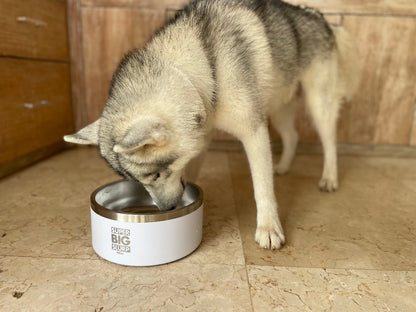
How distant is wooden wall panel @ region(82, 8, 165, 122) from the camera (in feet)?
9.54

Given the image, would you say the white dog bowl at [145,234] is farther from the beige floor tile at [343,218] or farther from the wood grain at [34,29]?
the wood grain at [34,29]

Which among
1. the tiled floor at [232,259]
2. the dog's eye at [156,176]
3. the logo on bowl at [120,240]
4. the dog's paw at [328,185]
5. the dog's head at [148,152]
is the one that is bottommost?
the dog's paw at [328,185]

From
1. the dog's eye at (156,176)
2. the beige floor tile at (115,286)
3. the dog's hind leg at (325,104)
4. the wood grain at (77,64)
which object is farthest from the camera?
the wood grain at (77,64)

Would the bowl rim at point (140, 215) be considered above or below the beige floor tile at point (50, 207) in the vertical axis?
above

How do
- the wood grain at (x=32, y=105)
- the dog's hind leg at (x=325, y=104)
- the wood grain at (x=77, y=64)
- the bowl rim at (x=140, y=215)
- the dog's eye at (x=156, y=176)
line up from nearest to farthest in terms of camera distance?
the bowl rim at (x=140, y=215) < the dog's eye at (x=156, y=176) < the dog's hind leg at (x=325, y=104) < the wood grain at (x=32, y=105) < the wood grain at (x=77, y=64)

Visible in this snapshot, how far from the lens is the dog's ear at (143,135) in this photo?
1.13 meters

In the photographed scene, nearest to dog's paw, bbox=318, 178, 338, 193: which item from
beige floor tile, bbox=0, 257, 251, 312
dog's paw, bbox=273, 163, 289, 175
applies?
dog's paw, bbox=273, 163, 289, 175

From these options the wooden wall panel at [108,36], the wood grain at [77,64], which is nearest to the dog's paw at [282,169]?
the wooden wall panel at [108,36]

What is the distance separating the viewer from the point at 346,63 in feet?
7.98

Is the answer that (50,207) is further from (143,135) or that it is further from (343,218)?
(343,218)

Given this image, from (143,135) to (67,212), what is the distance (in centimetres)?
94

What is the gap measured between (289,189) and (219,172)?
57cm

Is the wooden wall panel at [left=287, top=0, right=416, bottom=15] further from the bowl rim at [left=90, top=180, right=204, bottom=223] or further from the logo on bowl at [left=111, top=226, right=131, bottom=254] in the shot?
the logo on bowl at [left=111, top=226, right=131, bottom=254]

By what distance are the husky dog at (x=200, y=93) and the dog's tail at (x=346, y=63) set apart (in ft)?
1.50
